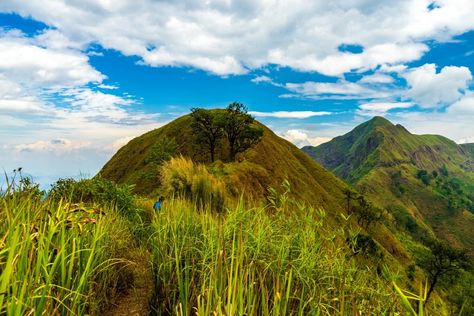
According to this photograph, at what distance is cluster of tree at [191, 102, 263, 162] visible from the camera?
5799 cm

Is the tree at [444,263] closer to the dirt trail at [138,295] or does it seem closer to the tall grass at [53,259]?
the dirt trail at [138,295]

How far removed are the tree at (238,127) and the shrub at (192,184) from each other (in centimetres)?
4278

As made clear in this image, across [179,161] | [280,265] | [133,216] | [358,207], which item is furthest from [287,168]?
[280,265]

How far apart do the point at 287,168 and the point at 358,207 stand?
24902 mm

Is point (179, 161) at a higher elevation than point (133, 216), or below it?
higher

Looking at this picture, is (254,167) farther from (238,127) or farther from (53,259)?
(53,259)

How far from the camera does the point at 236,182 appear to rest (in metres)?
30.4

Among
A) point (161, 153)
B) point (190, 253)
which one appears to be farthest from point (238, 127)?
point (190, 253)

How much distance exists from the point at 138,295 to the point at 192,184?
24.9 ft

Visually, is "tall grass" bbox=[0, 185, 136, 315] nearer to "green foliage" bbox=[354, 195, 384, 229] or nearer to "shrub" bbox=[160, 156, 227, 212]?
"shrub" bbox=[160, 156, 227, 212]

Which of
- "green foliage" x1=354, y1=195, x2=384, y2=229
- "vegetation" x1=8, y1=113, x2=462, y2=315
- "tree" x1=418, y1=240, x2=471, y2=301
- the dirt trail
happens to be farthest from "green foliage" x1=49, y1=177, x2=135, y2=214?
"green foliage" x1=354, y1=195, x2=384, y2=229

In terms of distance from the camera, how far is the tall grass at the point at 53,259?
9.43ft

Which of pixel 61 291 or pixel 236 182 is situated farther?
pixel 236 182

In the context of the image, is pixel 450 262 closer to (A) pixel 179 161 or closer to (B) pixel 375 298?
(A) pixel 179 161
